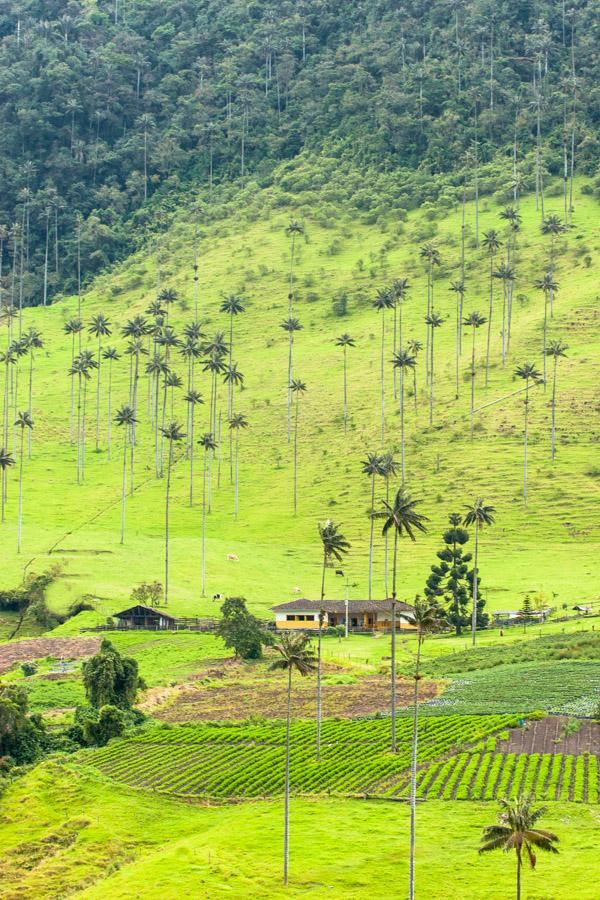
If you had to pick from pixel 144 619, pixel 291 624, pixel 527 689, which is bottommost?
pixel 527 689

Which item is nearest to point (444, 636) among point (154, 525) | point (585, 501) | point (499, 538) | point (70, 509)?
point (499, 538)

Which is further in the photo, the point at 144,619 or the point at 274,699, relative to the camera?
the point at 144,619

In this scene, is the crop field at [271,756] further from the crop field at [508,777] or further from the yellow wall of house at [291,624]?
the yellow wall of house at [291,624]

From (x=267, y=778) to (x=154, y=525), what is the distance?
96.3 m

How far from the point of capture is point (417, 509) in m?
174

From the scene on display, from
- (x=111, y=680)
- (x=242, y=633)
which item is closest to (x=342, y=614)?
(x=242, y=633)

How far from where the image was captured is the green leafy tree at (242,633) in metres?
132

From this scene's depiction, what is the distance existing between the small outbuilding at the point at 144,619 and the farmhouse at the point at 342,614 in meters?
12.0

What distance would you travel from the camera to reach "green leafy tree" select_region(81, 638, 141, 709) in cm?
11075

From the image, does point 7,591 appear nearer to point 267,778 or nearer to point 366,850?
point 267,778

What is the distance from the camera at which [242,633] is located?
13238cm

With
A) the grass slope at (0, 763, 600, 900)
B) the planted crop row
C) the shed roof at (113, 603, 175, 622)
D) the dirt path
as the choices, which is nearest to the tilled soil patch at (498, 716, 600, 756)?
the planted crop row

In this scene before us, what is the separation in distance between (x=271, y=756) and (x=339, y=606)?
5506cm

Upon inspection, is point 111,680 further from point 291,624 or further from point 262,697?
point 291,624
